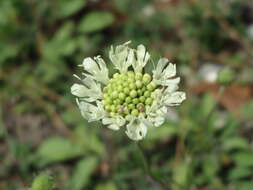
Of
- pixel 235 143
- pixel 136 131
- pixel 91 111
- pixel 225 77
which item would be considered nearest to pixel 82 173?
pixel 235 143

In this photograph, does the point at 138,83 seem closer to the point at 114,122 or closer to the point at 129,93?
the point at 129,93

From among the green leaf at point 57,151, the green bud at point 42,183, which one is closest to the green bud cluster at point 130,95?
the green bud at point 42,183

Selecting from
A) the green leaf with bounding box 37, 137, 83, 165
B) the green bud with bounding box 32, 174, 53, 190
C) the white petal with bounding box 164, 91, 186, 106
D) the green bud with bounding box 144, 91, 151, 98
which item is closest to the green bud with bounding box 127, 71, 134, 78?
the green bud with bounding box 144, 91, 151, 98

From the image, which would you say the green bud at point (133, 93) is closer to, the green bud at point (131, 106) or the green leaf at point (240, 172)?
the green bud at point (131, 106)

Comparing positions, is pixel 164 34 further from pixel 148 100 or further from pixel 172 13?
pixel 148 100

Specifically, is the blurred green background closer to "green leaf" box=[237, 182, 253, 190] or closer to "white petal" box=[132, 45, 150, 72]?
"green leaf" box=[237, 182, 253, 190]

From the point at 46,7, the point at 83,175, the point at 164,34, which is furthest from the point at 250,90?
the point at 46,7

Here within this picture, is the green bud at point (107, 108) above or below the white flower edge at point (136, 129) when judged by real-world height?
above
